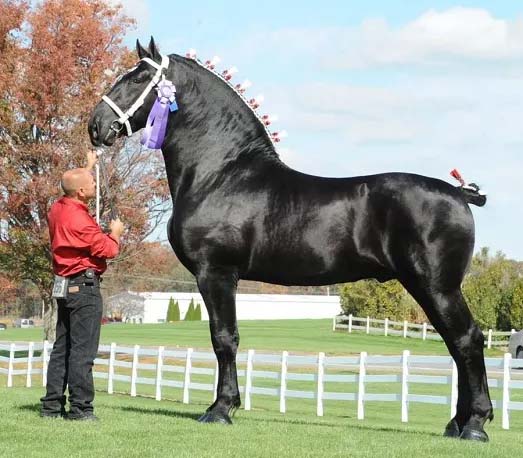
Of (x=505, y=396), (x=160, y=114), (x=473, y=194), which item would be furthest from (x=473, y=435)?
(x=505, y=396)

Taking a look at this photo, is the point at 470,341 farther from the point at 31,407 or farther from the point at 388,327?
the point at 388,327

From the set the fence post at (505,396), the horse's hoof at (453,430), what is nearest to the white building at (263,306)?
the fence post at (505,396)

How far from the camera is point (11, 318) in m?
112

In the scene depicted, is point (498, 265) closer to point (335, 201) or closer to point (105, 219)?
point (105, 219)

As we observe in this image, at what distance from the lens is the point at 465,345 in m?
7.87

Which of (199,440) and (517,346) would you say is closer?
(199,440)

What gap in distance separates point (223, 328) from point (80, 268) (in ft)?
4.22

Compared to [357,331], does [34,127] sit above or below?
above

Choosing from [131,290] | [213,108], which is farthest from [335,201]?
[131,290]

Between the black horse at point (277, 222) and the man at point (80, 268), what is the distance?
1.86ft

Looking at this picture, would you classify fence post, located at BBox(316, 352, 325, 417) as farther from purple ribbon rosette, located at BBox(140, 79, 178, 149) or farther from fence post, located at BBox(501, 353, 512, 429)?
purple ribbon rosette, located at BBox(140, 79, 178, 149)

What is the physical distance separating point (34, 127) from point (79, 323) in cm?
2243

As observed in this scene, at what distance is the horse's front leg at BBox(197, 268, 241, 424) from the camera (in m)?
8.16

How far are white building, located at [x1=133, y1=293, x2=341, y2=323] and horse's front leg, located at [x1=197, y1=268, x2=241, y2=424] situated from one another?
81.9 metres
